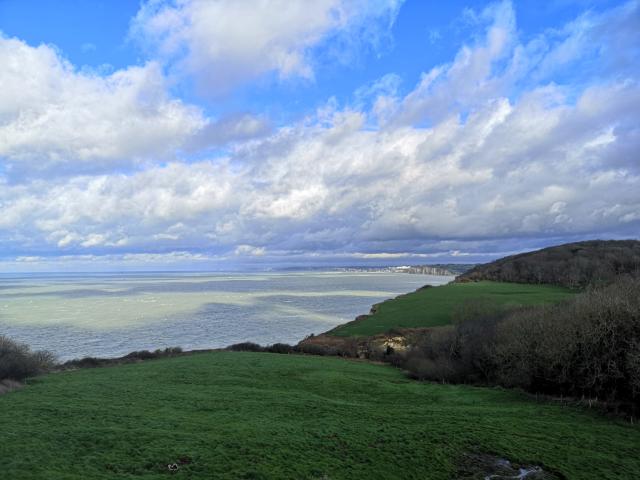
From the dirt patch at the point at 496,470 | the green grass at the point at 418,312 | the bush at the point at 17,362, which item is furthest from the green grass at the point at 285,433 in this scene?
the green grass at the point at 418,312

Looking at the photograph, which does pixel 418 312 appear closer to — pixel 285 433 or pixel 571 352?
pixel 571 352

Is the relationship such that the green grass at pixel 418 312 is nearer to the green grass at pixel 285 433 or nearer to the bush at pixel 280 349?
the bush at pixel 280 349

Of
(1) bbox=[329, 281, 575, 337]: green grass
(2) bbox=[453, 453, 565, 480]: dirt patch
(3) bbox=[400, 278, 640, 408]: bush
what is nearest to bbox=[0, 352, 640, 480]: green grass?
(2) bbox=[453, 453, 565, 480]: dirt patch

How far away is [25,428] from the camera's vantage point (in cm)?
1597

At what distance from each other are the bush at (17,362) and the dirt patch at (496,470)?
3053cm

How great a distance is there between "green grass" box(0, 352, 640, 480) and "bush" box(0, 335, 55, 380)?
602 centimetres

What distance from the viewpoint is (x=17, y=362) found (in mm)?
30891

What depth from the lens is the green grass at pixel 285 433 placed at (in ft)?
43.1

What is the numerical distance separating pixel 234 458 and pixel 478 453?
8.50m

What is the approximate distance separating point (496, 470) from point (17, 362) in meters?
32.7

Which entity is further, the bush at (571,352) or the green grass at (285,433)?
the bush at (571,352)

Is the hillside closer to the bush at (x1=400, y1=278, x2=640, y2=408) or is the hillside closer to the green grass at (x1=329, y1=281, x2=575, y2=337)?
the green grass at (x1=329, y1=281, x2=575, y2=337)

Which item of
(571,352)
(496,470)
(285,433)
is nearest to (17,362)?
(285,433)

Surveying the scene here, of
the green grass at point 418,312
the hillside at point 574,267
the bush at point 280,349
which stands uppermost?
the hillside at point 574,267
